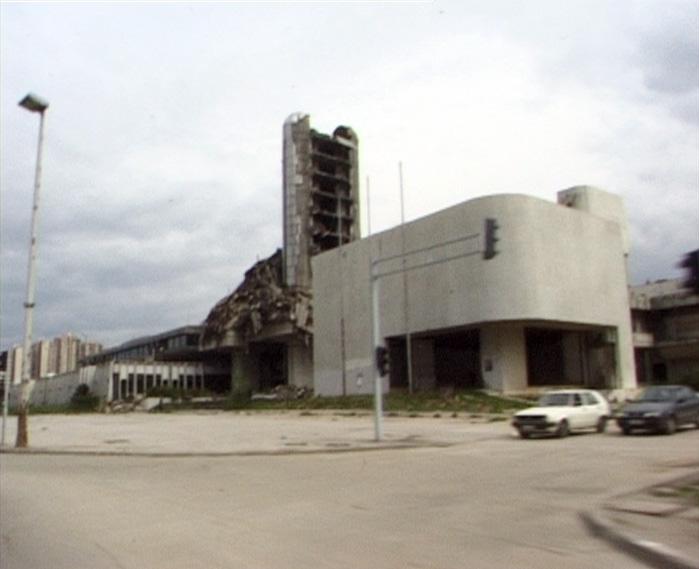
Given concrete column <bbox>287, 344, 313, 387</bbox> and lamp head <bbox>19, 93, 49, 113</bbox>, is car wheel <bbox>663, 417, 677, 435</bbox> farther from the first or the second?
concrete column <bbox>287, 344, 313, 387</bbox>

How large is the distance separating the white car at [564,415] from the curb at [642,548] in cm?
1604

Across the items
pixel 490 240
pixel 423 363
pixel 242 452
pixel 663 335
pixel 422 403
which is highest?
pixel 663 335

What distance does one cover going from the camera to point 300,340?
82.2 metres

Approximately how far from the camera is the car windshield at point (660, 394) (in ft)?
82.9

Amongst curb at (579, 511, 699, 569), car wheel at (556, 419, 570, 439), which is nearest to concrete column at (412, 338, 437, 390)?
car wheel at (556, 419, 570, 439)

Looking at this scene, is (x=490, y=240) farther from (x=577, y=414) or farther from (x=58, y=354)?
(x=58, y=354)

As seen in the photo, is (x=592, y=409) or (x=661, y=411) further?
(x=592, y=409)

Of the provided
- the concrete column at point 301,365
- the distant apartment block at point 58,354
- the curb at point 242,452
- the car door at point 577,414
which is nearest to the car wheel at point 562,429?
the car door at point 577,414

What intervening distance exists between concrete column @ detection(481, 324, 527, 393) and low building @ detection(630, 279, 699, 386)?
24590 millimetres

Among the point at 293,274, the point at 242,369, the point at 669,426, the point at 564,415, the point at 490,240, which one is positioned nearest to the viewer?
the point at 490,240

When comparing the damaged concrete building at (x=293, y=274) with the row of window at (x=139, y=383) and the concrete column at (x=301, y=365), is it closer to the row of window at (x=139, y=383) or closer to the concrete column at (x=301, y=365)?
the concrete column at (x=301, y=365)

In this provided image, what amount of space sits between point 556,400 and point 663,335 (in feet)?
193

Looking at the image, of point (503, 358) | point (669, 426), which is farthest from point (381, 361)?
point (503, 358)

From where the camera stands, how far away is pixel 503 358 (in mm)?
55594
